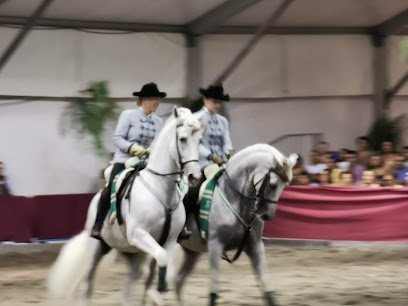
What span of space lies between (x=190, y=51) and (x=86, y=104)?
3.48 meters

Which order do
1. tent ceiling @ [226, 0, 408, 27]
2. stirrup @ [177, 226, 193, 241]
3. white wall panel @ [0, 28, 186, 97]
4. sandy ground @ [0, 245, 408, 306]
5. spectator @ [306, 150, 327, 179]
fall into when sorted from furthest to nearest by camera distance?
tent ceiling @ [226, 0, 408, 27] → white wall panel @ [0, 28, 186, 97] → spectator @ [306, 150, 327, 179] → sandy ground @ [0, 245, 408, 306] → stirrup @ [177, 226, 193, 241]

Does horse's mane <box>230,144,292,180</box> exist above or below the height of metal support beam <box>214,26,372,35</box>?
below

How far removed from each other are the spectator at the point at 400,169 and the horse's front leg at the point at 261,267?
5944 mm

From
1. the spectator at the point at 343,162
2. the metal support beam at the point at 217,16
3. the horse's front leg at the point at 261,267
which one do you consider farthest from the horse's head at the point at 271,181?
the metal support beam at the point at 217,16

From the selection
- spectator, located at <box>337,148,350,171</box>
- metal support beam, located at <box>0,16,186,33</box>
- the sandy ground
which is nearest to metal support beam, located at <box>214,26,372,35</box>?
metal support beam, located at <box>0,16,186,33</box>

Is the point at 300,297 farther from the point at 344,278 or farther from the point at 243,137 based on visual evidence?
the point at 243,137

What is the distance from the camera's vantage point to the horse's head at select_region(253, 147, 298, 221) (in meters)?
6.92

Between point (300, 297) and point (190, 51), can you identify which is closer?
point (300, 297)

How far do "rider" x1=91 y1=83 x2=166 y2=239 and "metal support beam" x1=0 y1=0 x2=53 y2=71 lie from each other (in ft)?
23.4

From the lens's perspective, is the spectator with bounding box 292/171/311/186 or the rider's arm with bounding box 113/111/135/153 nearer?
the rider's arm with bounding box 113/111/135/153

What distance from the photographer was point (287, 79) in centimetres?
1781

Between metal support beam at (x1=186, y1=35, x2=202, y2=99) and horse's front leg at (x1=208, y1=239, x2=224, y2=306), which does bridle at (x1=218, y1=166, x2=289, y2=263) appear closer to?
horse's front leg at (x1=208, y1=239, x2=224, y2=306)

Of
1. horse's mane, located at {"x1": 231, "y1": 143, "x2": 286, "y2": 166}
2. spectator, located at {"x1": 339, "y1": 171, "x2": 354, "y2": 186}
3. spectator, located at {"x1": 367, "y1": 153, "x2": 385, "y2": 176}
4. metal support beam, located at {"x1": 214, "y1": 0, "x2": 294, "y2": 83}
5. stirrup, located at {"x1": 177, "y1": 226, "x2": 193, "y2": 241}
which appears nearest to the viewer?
horse's mane, located at {"x1": 231, "y1": 143, "x2": 286, "y2": 166}

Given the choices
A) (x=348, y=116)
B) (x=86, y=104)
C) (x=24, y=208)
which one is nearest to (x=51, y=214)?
(x=24, y=208)
